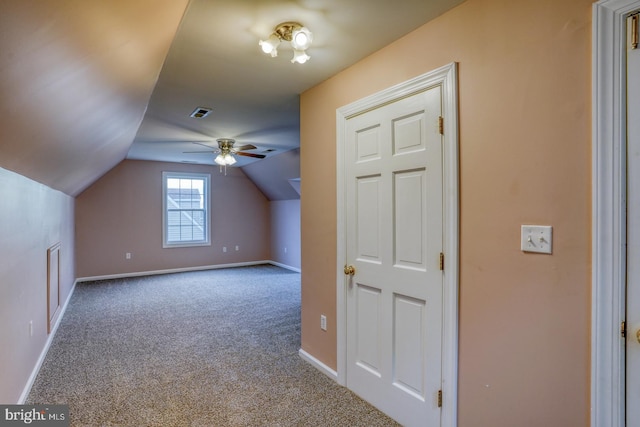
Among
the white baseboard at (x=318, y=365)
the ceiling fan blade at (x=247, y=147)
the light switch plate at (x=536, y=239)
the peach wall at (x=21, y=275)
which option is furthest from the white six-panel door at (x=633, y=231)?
the ceiling fan blade at (x=247, y=147)

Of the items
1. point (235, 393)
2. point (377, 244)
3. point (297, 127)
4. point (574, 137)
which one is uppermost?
point (297, 127)

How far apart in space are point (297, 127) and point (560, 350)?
3.40 m

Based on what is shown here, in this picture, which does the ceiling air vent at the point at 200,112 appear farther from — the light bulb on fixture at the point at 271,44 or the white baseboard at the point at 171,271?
the white baseboard at the point at 171,271

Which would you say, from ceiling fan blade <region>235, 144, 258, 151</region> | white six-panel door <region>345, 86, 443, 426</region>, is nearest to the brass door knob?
white six-panel door <region>345, 86, 443, 426</region>

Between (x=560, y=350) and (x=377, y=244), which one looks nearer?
(x=560, y=350)

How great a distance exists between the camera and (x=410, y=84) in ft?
6.23

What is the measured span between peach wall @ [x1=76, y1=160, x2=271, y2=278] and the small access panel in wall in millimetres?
2418

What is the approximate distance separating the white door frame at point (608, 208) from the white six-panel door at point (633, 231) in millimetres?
16

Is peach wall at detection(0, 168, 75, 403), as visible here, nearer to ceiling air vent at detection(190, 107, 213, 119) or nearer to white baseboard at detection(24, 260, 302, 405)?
white baseboard at detection(24, 260, 302, 405)

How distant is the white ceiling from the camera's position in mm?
1666

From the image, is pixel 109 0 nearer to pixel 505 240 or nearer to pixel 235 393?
pixel 505 240

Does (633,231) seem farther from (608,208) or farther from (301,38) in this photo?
(301,38)

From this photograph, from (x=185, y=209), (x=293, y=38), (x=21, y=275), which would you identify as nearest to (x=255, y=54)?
(x=293, y=38)

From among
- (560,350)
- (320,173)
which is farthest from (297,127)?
(560,350)
